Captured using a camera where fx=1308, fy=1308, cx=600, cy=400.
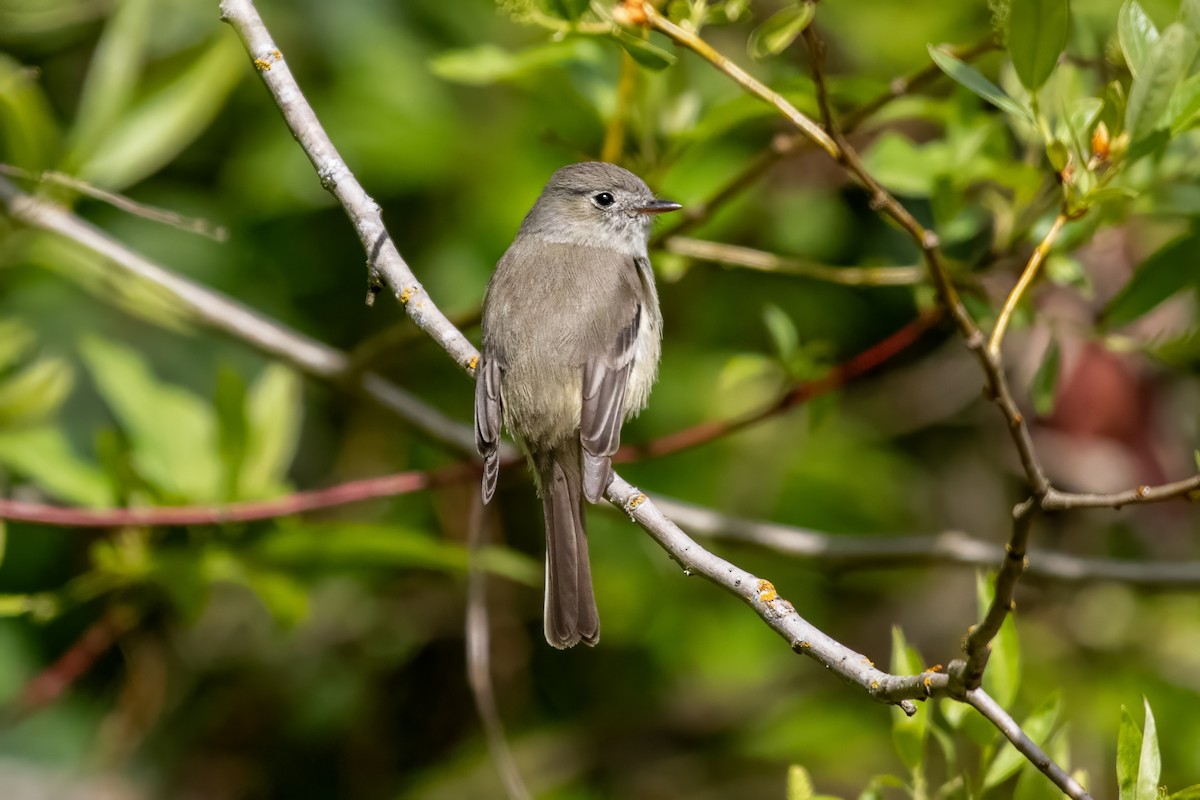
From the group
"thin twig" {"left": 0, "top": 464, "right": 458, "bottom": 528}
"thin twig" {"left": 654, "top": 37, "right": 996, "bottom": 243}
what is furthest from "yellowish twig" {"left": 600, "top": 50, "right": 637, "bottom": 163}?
"thin twig" {"left": 0, "top": 464, "right": 458, "bottom": 528}

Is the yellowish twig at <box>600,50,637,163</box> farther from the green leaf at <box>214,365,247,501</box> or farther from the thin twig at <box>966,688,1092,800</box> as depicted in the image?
the thin twig at <box>966,688,1092,800</box>

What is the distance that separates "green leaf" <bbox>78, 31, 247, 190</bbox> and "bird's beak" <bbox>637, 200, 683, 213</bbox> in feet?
4.43

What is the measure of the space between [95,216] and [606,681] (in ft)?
8.62

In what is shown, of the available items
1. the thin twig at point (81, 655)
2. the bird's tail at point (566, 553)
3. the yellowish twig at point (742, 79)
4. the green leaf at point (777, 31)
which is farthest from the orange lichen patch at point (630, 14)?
the thin twig at point (81, 655)

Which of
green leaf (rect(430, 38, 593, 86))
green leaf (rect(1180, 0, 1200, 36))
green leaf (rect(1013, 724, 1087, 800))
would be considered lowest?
green leaf (rect(1013, 724, 1087, 800))

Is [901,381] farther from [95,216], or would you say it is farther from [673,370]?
[95,216]

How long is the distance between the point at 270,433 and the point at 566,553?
108 centimetres

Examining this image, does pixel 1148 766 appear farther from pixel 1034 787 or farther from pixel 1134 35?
pixel 1134 35

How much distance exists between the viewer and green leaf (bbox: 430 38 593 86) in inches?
132

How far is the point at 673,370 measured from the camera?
4.82 meters

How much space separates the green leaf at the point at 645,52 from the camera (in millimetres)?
2492

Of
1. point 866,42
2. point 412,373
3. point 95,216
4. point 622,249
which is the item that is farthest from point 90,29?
point 866,42

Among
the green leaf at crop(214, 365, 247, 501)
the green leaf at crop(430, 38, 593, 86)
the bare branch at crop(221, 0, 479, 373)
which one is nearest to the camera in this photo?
the bare branch at crop(221, 0, 479, 373)

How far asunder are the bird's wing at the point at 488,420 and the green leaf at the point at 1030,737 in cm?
136
